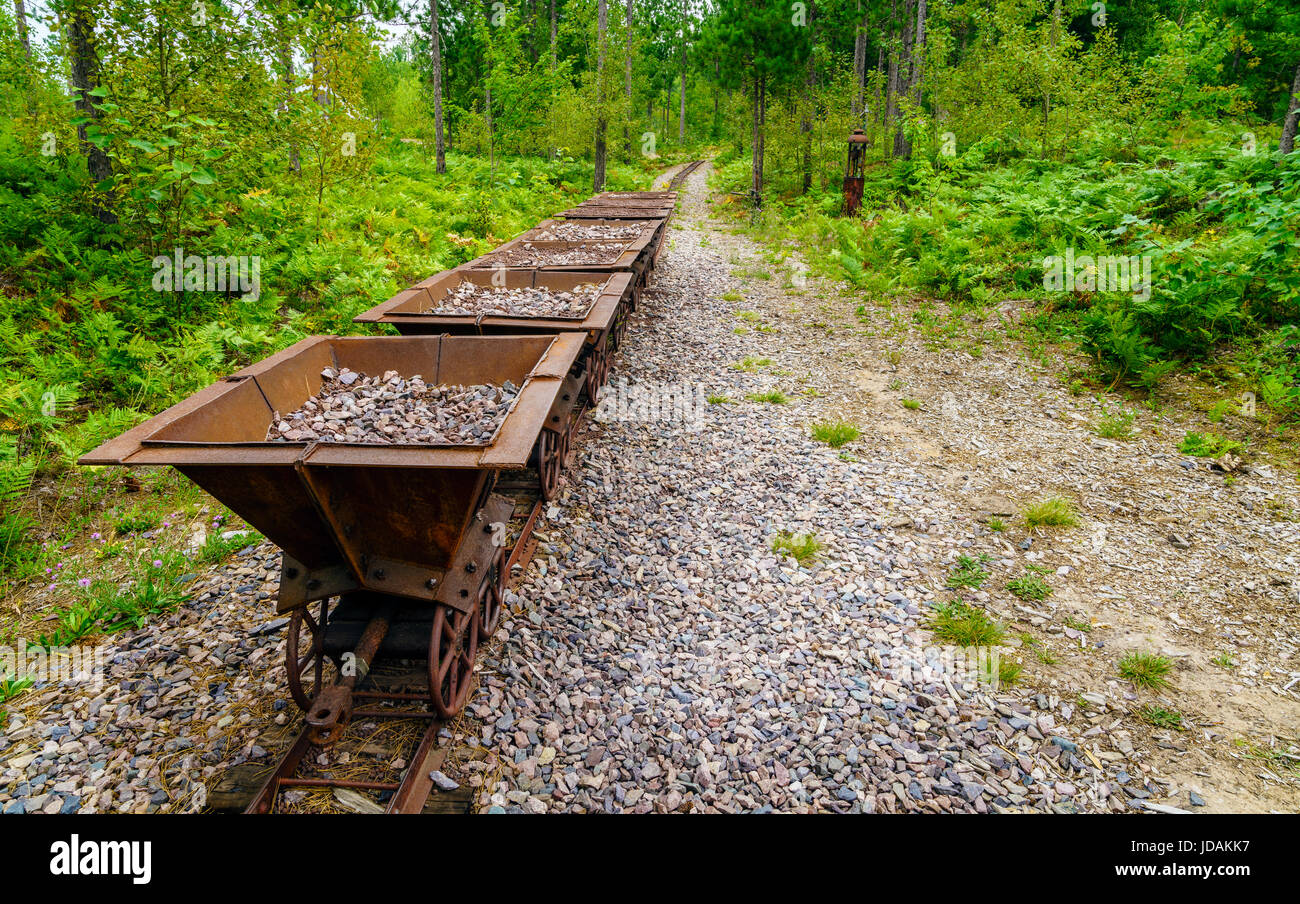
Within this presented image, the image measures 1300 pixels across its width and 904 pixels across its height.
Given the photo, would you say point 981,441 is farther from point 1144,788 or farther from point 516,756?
point 516,756

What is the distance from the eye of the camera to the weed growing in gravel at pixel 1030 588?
387 centimetres

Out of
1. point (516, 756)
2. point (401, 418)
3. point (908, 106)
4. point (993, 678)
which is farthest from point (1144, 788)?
point (908, 106)

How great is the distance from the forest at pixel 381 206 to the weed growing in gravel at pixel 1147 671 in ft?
13.0

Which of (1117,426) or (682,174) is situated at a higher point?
(682,174)

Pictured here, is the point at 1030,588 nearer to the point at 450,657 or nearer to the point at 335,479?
the point at 450,657

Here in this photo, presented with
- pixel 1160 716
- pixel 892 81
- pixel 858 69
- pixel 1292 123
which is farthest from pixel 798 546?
pixel 858 69

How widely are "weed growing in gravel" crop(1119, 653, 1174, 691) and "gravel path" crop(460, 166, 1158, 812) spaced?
45cm

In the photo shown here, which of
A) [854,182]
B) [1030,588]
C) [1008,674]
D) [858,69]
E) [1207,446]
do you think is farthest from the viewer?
[858,69]

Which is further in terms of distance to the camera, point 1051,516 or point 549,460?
point 549,460

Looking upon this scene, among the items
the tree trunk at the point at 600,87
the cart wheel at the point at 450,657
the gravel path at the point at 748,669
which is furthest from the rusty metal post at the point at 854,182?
the cart wheel at the point at 450,657

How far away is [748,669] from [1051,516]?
280cm

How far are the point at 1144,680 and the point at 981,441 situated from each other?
3.08 metres

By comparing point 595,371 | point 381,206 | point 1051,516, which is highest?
point 381,206

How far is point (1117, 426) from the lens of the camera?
19.3 ft
